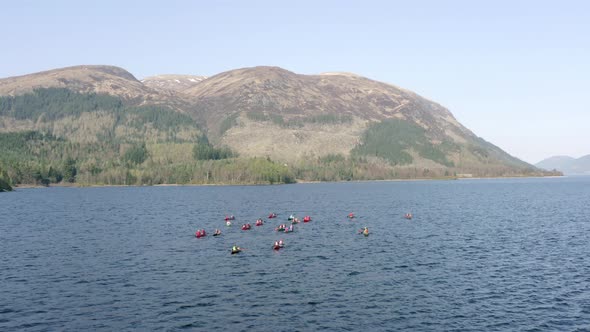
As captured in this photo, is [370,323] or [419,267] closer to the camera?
[370,323]

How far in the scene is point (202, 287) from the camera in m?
77.4

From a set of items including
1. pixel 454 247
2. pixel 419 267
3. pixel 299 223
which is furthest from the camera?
pixel 299 223

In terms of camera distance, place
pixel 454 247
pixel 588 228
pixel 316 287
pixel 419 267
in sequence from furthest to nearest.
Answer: pixel 588 228
pixel 454 247
pixel 419 267
pixel 316 287

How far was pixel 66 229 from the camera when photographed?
145 m

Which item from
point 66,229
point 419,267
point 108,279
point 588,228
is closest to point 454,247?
point 419,267

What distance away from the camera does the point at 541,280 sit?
267ft

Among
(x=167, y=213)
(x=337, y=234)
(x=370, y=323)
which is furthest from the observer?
(x=167, y=213)

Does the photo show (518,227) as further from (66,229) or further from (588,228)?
(66,229)

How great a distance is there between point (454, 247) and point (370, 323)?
187ft

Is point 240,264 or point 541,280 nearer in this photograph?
point 541,280

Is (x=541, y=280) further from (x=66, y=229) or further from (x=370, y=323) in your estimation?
(x=66, y=229)

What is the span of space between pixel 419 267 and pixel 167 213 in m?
121

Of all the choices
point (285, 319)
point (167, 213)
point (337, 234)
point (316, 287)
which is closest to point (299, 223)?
point (337, 234)

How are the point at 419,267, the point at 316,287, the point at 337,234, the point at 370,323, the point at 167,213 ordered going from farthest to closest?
the point at 167,213 < the point at 337,234 < the point at 419,267 < the point at 316,287 < the point at 370,323
